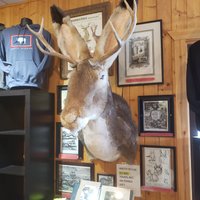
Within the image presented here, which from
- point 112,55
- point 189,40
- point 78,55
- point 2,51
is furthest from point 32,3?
point 189,40

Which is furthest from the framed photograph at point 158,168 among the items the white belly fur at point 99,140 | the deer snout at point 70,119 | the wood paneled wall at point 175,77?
the deer snout at point 70,119

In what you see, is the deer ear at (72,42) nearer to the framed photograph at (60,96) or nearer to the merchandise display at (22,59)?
the merchandise display at (22,59)

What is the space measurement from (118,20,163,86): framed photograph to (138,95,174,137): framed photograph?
0.14 meters

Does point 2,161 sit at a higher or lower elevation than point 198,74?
lower

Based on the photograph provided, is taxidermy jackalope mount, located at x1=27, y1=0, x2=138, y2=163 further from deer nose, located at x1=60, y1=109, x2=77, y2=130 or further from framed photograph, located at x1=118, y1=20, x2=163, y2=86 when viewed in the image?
framed photograph, located at x1=118, y1=20, x2=163, y2=86

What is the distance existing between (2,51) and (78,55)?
992 mm

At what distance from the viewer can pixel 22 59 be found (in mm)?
2113

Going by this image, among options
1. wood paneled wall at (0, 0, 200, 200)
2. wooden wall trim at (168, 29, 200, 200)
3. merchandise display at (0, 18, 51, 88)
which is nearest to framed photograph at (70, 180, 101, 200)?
wood paneled wall at (0, 0, 200, 200)

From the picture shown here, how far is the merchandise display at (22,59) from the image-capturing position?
2.10 metres

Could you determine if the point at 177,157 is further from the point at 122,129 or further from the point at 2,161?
the point at 2,161

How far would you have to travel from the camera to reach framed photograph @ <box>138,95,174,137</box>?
183 centimetres

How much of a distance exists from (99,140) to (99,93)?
1.05ft

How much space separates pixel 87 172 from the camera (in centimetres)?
208

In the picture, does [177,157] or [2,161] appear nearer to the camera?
[177,157]
